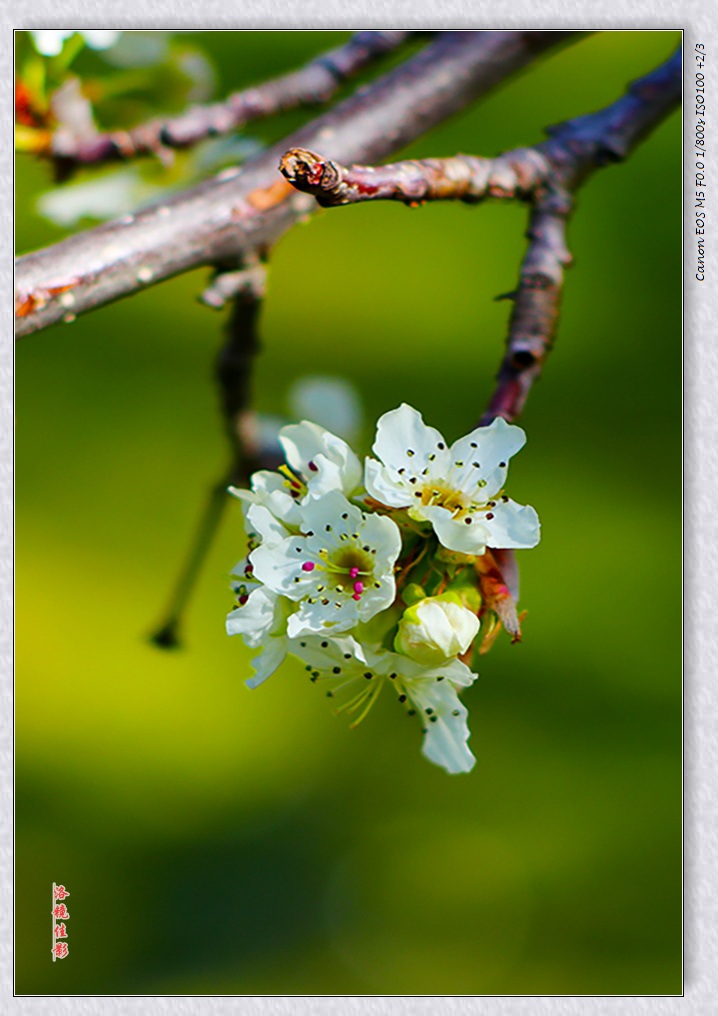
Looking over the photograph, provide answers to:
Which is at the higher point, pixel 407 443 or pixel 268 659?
pixel 407 443

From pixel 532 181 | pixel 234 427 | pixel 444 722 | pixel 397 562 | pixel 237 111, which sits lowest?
pixel 444 722

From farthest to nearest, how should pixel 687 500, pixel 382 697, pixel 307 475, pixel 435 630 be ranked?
pixel 382 697
pixel 687 500
pixel 307 475
pixel 435 630

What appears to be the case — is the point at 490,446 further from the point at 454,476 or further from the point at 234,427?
the point at 234,427

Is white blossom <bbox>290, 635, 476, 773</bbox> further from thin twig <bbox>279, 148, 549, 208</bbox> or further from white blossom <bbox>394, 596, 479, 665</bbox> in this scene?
thin twig <bbox>279, 148, 549, 208</bbox>

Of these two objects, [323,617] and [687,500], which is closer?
[323,617]

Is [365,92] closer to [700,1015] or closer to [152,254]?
[152,254]

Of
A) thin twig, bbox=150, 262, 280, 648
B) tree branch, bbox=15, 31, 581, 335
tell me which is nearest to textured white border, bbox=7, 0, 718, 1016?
tree branch, bbox=15, 31, 581, 335

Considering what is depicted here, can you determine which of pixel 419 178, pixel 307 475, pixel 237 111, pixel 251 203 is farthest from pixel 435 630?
pixel 237 111
